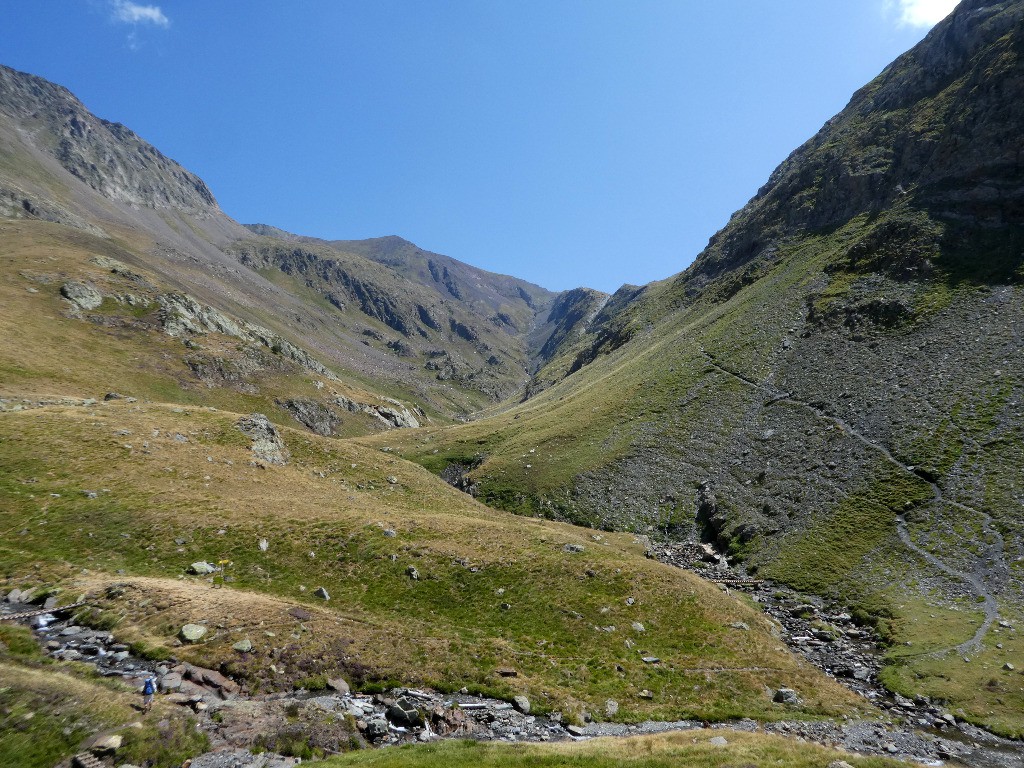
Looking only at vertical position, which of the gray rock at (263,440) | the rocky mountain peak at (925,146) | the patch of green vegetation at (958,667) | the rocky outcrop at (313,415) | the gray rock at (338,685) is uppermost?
the rocky mountain peak at (925,146)

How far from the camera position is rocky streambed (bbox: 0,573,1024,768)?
17406mm

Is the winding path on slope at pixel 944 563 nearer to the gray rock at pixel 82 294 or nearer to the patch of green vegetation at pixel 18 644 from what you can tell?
the patch of green vegetation at pixel 18 644

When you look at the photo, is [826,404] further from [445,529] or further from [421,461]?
[421,461]

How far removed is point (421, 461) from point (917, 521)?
74839mm

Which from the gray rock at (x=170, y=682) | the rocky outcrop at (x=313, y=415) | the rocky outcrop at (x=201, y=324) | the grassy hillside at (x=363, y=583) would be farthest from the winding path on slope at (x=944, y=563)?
the rocky outcrop at (x=201, y=324)

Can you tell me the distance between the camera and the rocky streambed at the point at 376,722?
57.1ft

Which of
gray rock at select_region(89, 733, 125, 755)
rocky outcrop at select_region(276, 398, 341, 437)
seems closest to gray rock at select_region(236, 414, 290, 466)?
gray rock at select_region(89, 733, 125, 755)

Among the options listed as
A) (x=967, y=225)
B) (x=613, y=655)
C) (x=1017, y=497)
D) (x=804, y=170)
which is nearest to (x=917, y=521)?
(x=1017, y=497)

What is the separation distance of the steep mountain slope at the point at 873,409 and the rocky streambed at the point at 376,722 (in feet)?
13.5

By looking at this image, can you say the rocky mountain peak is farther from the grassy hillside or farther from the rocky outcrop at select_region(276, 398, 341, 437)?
the rocky outcrop at select_region(276, 398, 341, 437)

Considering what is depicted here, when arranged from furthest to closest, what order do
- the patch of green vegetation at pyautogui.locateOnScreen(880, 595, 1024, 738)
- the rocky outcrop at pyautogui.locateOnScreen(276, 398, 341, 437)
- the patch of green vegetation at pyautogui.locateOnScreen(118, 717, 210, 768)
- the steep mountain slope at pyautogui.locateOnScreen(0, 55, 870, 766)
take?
the rocky outcrop at pyautogui.locateOnScreen(276, 398, 341, 437)
the patch of green vegetation at pyautogui.locateOnScreen(880, 595, 1024, 738)
the steep mountain slope at pyautogui.locateOnScreen(0, 55, 870, 766)
the patch of green vegetation at pyautogui.locateOnScreen(118, 717, 210, 768)

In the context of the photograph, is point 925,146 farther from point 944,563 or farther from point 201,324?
point 201,324

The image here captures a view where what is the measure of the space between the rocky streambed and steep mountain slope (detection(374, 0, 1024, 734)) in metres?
4.10

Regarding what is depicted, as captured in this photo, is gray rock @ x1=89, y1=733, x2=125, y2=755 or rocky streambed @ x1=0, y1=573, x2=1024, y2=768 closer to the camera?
gray rock @ x1=89, y1=733, x2=125, y2=755
